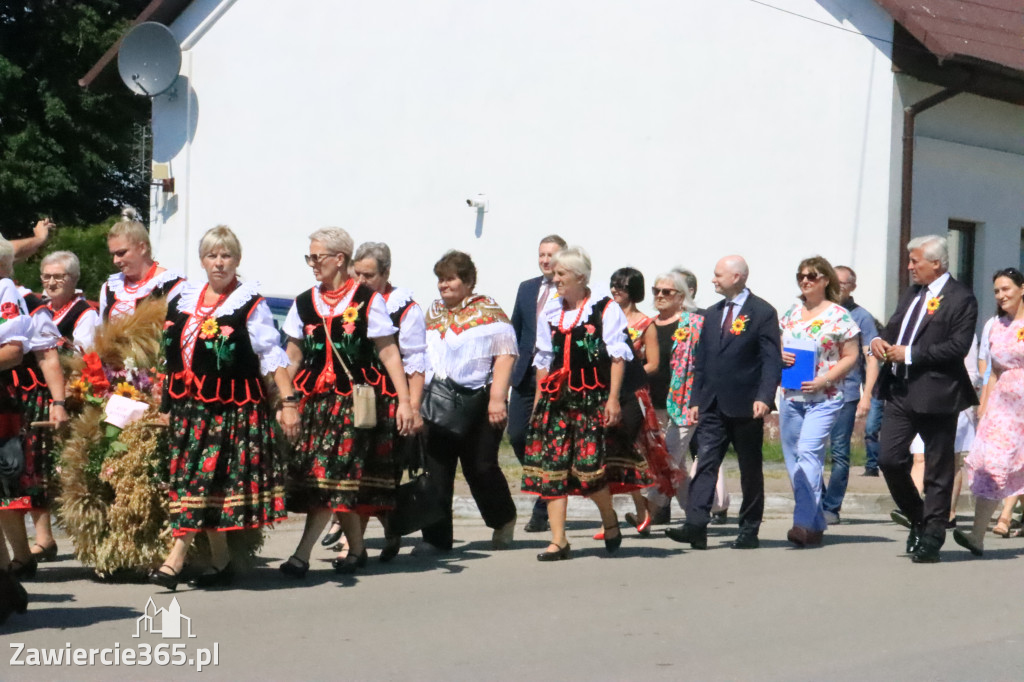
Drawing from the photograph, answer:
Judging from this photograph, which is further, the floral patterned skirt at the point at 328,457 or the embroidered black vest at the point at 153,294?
the embroidered black vest at the point at 153,294

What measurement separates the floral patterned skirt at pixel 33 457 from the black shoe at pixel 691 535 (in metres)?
3.86

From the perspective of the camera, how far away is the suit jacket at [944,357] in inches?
350

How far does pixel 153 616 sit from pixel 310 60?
14.5 m

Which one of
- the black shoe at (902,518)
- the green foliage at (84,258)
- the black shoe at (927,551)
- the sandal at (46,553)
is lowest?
the sandal at (46,553)

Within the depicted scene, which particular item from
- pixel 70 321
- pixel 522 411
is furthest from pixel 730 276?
pixel 70 321

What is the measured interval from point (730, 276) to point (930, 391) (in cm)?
151

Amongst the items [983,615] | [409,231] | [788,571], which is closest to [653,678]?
[983,615]

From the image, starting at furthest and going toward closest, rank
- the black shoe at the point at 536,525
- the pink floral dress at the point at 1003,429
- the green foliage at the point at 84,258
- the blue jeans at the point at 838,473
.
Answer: the green foliage at the point at 84,258 < the blue jeans at the point at 838,473 < the black shoe at the point at 536,525 < the pink floral dress at the point at 1003,429

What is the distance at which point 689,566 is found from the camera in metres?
8.85

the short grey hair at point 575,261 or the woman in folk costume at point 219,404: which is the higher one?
the short grey hair at point 575,261

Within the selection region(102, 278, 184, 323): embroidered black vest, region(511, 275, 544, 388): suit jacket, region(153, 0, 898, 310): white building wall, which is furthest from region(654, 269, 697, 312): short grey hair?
region(153, 0, 898, 310): white building wall

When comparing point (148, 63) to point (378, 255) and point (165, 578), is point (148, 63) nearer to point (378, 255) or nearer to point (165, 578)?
point (378, 255)

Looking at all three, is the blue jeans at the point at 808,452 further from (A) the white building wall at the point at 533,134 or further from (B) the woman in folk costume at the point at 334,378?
(A) the white building wall at the point at 533,134

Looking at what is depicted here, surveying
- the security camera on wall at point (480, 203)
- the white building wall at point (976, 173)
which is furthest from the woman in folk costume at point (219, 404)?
the security camera on wall at point (480, 203)
